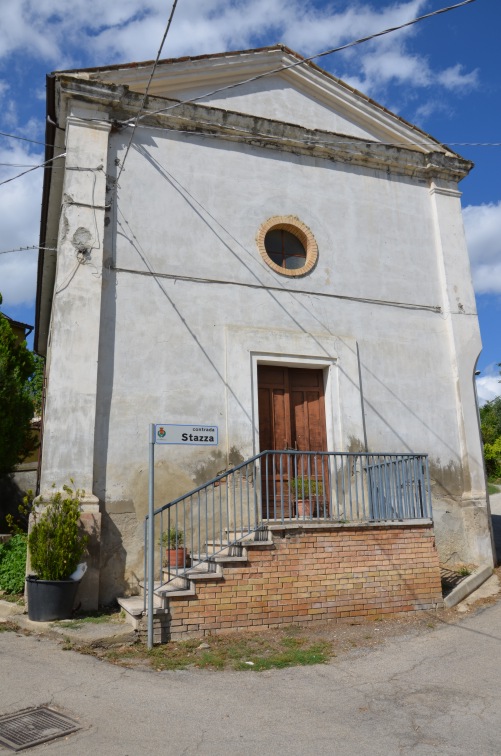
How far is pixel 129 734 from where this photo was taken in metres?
4.48

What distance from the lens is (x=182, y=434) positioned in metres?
7.16

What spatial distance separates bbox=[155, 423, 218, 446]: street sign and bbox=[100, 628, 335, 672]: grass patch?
2.22 m

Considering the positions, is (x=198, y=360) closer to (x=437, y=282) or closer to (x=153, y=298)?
(x=153, y=298)

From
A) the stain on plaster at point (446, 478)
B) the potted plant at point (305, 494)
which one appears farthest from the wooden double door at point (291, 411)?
the stain on plaster at point (446, 478)

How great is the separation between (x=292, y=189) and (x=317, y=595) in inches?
269

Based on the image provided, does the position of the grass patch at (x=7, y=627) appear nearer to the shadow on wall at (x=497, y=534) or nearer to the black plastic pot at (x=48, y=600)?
the black plastic pot at (x=48, y=600)

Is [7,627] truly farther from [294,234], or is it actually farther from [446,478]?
[294,234]

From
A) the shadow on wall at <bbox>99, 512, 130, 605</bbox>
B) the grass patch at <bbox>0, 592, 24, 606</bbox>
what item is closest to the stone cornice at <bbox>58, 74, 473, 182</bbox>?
the shadow on wall at <bbox>99, 512, 130, 605</bbox>

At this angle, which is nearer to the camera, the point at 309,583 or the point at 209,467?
the point at 309,583

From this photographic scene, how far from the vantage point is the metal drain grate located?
431 centimetres

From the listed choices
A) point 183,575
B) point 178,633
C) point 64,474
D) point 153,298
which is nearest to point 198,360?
point 153,298

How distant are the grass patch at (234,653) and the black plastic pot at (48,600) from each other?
1.12m

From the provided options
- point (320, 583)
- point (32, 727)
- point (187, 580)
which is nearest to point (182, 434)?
point (187, 580)

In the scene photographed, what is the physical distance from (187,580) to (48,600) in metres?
1.65
